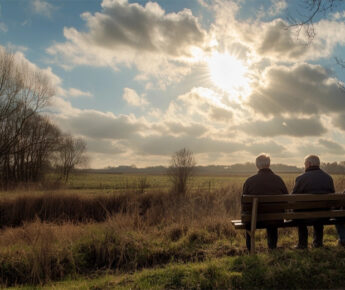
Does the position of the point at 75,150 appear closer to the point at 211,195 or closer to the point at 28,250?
the point at 211,195

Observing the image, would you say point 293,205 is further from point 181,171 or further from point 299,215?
point 181,171

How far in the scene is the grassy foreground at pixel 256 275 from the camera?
12.4 ft

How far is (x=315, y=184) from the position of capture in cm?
554

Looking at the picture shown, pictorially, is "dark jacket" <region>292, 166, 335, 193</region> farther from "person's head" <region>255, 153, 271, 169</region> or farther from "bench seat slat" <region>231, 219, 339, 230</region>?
"person's head" <region>255, 153, 271, 169</region>

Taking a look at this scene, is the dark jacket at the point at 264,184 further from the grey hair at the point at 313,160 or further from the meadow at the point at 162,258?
the meadow at the point at 162,258

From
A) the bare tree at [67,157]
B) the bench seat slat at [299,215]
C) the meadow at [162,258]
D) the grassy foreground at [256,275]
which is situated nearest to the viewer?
the grassy foreground at [256,275]

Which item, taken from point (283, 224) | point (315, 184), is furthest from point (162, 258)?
point (315, 184)

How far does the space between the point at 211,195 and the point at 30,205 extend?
32.8 ft

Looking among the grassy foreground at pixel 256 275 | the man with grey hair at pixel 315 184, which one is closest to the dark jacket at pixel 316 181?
the man with grey hair at pixel 315 184

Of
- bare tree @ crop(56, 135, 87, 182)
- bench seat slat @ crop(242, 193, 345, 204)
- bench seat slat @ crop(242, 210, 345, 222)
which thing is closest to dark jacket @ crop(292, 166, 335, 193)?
bench seat slat @ crop(242, 193, 345, 204)

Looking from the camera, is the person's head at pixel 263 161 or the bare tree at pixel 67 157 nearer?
the person's head at pixel 263 161

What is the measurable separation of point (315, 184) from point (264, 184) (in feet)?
3.78

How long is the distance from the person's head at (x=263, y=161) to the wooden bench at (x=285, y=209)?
0.66m

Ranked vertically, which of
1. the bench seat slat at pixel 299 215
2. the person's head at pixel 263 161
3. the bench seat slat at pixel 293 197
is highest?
the person's head at pixel 263 161
